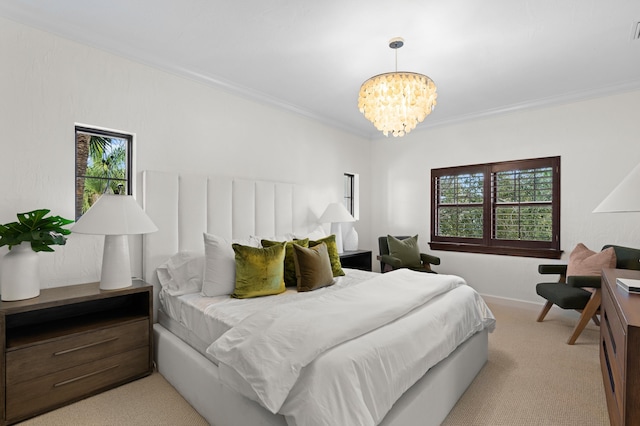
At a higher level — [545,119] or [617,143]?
[545,119]

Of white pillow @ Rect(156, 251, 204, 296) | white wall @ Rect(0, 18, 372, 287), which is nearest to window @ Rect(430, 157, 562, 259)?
white wall @ Rect(0, 18, 372, 287)

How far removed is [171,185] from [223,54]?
4.05 ft

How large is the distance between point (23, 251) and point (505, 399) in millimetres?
3307

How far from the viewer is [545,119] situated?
391cm

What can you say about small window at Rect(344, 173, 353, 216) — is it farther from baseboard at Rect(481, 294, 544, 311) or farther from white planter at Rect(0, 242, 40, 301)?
white planter at Rect(0, 242, 40, 301)

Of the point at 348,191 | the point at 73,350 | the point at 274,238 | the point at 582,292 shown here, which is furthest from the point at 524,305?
the point at 73,350

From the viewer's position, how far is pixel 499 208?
430 cm

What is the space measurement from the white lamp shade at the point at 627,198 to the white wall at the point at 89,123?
3.03 m

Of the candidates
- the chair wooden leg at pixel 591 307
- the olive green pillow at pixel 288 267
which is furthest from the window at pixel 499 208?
the olive green pillow at pixel 288 267

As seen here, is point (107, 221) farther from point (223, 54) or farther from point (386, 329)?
point (386, 329)

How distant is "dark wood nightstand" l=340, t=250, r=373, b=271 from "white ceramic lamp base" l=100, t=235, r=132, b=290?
8.32 feet

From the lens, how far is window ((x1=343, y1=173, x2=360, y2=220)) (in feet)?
17.1

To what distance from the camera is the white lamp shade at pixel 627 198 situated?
1706 millimetres

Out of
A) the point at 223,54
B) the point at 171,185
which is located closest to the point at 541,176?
the point at 223,54
